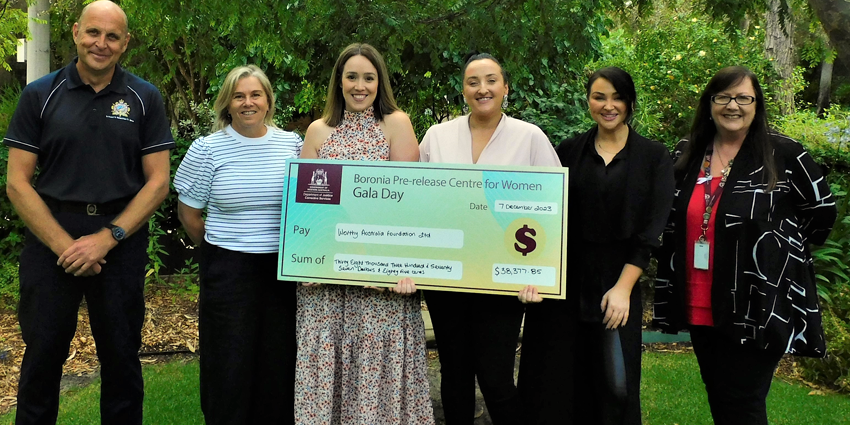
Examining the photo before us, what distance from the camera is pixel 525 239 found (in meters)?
3.21

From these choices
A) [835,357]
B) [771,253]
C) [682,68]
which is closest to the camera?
[771,253]

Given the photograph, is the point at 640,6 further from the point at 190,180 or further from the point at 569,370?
the point at 190,180

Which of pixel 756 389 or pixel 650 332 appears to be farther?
pixel 650 332

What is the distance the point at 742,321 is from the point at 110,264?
303 centimetres

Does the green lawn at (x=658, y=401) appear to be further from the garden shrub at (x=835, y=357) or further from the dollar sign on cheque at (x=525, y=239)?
the dollar sign on cheque at (x=525, y=239)

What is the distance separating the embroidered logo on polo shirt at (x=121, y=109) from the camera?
3336 millimetres

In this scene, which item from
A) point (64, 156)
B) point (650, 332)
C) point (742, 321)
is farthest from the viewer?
point (650, 332)

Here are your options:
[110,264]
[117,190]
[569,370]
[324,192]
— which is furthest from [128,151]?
[569,370]

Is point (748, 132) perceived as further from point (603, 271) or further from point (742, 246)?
point (603, 271)

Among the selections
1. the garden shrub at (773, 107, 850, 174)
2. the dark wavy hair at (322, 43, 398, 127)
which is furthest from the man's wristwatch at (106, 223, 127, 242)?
the garden shrub at (773, 107, 850, 174)

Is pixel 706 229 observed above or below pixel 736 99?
below

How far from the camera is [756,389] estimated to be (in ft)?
9.95

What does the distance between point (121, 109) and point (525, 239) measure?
2126 millimetres

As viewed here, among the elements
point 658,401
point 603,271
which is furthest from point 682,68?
point 603,271
